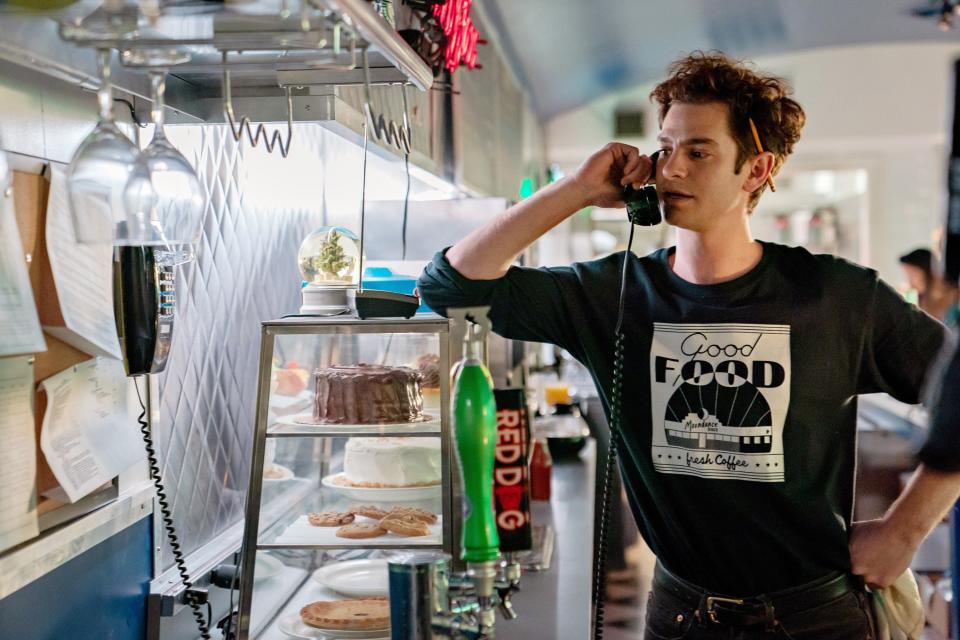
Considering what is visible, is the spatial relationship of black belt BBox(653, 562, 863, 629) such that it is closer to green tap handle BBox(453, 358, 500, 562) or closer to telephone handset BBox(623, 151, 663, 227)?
telephone handset BBox(623, 151, 663, 227)

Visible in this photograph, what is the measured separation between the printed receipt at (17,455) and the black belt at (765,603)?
1218 mm

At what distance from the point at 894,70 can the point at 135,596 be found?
8.39 metres

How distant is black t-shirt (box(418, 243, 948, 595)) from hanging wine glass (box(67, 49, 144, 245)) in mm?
1168

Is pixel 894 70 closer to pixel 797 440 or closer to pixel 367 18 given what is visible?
pixel 797 440

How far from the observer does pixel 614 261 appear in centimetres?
213

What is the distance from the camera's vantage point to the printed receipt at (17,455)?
1354 millimetres

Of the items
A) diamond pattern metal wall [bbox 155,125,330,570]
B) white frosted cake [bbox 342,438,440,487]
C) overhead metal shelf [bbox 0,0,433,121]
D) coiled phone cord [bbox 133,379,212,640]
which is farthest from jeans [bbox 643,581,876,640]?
overhead metal shelf [bbox 0,0,433,121]

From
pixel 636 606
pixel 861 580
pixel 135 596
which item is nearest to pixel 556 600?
pixel 861 580

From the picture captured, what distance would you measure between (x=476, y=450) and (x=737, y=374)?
99cm

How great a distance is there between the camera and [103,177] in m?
1.09

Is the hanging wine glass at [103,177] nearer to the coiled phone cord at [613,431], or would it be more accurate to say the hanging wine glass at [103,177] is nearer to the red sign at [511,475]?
the red sign at [511,475]

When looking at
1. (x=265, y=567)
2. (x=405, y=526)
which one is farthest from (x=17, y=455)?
(x=405, y=526)

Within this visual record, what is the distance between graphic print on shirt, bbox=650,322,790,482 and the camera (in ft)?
6.17

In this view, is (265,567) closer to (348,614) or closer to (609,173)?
(348,614)
